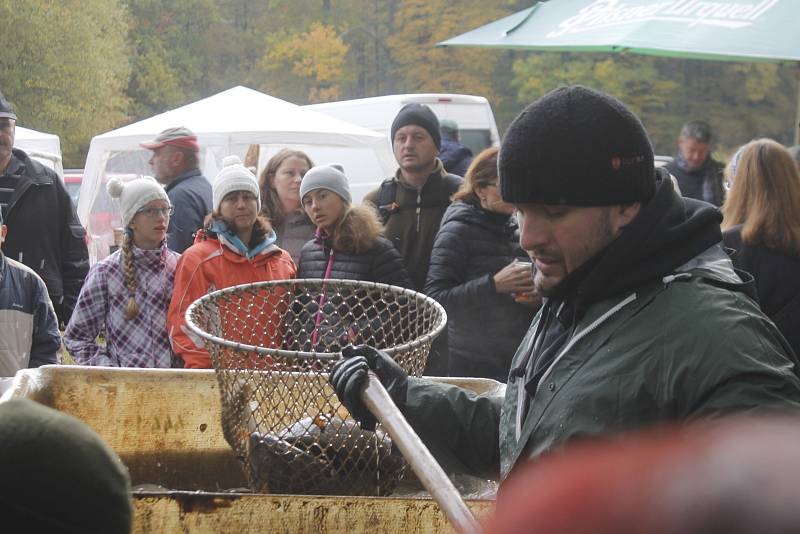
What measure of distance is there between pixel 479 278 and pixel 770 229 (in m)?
1.36

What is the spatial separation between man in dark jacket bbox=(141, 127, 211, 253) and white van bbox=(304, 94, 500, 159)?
6.04m

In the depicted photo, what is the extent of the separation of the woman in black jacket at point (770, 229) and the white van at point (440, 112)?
7.98 meters

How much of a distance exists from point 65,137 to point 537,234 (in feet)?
63.4

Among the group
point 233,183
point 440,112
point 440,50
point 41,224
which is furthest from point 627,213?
point 440,50

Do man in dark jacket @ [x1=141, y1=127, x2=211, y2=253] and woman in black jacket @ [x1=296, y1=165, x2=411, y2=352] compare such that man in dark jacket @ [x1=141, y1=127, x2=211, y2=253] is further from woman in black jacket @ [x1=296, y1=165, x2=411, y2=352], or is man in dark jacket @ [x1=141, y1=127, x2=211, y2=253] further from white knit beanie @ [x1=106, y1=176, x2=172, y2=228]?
woman in black jacket @ [x1=296, y1=165, x2=411, y2=352]

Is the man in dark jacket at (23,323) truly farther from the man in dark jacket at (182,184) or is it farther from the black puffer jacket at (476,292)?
the black puffer jacket at (476,292)

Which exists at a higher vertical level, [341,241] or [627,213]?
[627,213]

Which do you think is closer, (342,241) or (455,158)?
(342,241)

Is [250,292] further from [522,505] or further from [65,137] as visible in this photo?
[65,137]

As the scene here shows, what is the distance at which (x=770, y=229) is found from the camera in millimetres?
4273

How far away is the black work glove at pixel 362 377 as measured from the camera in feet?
7.17

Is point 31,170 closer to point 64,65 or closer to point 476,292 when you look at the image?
point 476,292

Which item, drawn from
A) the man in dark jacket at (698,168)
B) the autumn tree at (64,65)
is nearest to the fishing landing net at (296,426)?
the man in dark jacket at (698,168)

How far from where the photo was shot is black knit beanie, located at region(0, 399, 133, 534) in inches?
45.8
